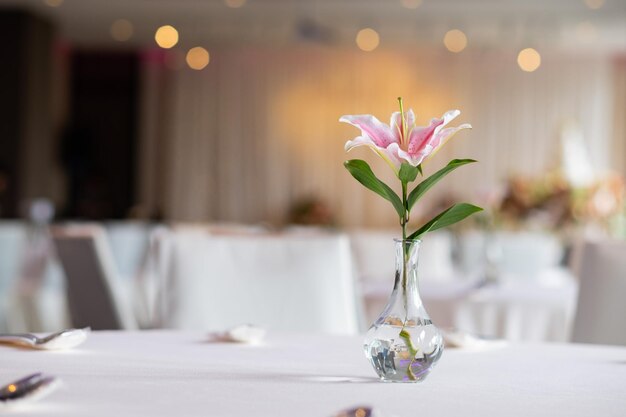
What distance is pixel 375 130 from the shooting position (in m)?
1.52

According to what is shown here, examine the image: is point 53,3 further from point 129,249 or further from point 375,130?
point 375,130

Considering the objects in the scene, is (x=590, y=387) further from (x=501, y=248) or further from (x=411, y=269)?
(x=501, y=248)

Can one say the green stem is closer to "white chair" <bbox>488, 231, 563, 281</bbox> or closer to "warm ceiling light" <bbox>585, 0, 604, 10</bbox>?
"white chair" <bbox>488, 231, 563, 281</bbox>

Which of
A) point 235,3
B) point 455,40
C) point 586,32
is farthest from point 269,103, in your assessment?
point 586,32

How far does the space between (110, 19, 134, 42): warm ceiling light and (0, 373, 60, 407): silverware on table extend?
1055cm

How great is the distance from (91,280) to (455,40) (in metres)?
9.86

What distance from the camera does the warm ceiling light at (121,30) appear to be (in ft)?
38.2

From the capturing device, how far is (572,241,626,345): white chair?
102 inches

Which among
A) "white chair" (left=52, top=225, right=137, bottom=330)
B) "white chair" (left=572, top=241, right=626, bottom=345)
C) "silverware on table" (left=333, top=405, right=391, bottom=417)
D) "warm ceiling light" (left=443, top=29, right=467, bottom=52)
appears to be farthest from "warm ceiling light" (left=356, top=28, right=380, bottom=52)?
"silverware on table" (left=333, top=405, right=391, bottom=417)

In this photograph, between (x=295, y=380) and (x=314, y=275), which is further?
(x=314, y=275)

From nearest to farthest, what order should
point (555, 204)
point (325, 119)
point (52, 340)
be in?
point (52, 340) < point (555, 204) < point (325, 119)

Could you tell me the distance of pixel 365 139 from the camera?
1507 mm

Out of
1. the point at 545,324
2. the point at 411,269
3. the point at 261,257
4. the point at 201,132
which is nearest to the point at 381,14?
the point at 201,132

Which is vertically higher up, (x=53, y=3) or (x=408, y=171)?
(x=53, y=3)
